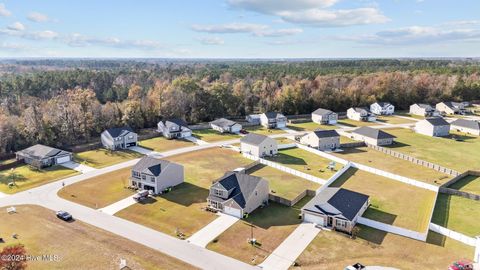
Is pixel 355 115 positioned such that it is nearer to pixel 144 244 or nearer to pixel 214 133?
pixel 214 133

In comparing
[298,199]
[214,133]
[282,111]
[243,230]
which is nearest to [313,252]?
[243,230]

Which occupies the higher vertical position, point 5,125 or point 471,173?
point 5,125

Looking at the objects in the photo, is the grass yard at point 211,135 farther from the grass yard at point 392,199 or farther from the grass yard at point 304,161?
the grass yard at point 392,199

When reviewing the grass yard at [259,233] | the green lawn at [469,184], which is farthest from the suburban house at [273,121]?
the grass yard at [259,233]

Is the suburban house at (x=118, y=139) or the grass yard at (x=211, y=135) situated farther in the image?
the grass yard at (x=211, y=135)

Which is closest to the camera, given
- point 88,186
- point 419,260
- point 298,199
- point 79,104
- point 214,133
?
point 419,260

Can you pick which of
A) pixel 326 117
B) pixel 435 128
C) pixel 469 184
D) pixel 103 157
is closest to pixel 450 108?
pixel 435 128

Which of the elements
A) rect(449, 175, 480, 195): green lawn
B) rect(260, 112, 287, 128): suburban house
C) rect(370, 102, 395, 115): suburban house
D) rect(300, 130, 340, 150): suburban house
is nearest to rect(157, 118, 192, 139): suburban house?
rect(260, 112, 287, 128): suburban house
